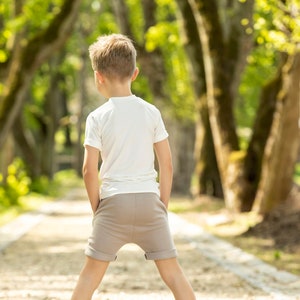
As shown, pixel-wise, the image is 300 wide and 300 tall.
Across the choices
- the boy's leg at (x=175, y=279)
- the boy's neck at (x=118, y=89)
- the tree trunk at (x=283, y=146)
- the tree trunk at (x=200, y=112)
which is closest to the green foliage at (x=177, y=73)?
the tree trunk at (x=200, y=112)

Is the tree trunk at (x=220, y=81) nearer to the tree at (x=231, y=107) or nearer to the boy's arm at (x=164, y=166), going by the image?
the tree at (x=231, y=107)

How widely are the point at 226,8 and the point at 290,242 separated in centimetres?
688

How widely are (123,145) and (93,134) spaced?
0.58 feet

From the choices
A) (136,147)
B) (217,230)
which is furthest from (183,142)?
(136,147)

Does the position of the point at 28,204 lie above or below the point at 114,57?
below

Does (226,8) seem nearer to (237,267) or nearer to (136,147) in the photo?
(237,267)

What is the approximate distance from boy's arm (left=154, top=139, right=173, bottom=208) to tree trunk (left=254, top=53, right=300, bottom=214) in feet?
24.2

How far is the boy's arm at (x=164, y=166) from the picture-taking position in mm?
5062

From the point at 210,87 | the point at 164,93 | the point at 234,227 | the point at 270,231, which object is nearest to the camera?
the point at 270,231

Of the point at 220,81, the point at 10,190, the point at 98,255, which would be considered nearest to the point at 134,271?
the point at 98,255

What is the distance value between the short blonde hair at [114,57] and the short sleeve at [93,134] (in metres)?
0.27

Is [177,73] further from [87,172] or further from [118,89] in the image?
[87,172]

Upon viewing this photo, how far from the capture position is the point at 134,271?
894 centimetres

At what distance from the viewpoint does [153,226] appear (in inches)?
196
